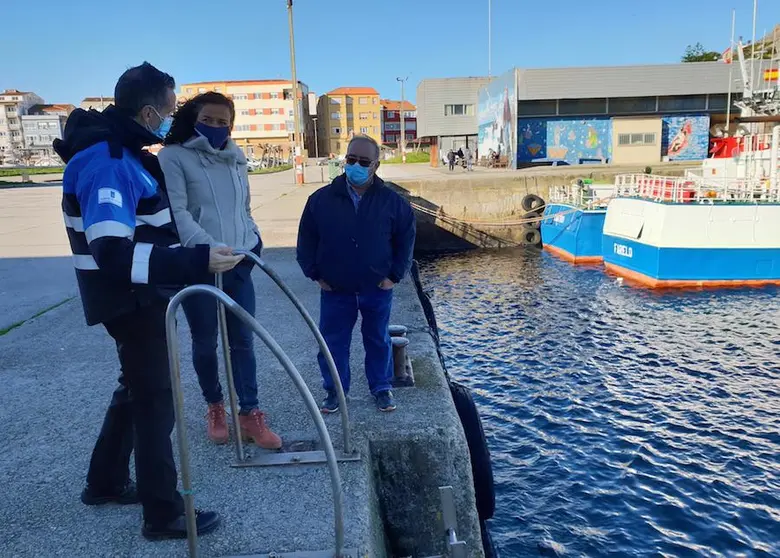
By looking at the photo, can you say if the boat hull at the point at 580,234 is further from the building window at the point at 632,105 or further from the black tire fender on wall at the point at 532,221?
the building window at the point at 632,105

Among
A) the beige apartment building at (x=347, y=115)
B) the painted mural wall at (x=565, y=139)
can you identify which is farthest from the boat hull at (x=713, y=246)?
the beige apartment building at (x=347, y=115)

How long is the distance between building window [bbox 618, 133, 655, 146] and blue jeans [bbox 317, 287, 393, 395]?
3258cm

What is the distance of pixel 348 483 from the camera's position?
3.08m

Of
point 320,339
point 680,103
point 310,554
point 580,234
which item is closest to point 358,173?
point 320,339

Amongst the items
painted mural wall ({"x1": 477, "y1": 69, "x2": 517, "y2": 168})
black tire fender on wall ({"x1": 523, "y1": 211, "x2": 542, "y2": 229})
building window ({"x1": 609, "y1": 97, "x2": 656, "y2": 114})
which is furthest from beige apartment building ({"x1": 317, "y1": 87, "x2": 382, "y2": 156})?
black tire fender on wall ({"x1": 523, "y1": 211, "x2": 542, "y2": 229})

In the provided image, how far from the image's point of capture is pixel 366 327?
4031 mm

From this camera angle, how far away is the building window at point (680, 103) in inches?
1323

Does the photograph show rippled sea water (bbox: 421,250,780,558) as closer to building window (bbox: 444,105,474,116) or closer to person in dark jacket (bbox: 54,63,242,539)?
person in dark jacket (bbox: 54,63,242,539)

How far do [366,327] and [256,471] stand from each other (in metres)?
1.18

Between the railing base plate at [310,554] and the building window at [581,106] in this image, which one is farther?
the building window at [581,106]

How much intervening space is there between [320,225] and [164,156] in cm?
104

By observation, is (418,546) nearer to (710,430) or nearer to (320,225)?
(320,225)

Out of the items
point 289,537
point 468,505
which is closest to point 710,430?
point 468,505

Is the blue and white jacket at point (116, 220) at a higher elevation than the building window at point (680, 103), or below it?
below
